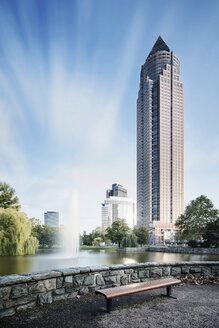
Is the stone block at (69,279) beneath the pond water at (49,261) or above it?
above

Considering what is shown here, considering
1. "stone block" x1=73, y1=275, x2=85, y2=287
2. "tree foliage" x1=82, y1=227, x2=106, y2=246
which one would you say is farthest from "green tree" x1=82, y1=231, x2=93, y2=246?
"stone block" x1=73, y1=275, x2=85, y2=287

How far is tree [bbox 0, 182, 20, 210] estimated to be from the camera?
128ft

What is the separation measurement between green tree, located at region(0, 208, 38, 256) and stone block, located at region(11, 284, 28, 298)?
2565 centimetres

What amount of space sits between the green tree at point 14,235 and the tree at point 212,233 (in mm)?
33474

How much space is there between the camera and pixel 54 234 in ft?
245

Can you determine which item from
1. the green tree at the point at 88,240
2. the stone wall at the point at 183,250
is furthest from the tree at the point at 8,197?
the green tree at the point at 88,240

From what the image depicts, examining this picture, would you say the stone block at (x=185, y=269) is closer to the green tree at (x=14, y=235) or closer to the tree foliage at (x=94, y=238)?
the green tree at (x=14, y=235)

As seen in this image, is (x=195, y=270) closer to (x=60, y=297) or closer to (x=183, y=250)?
(x=60, y=297)

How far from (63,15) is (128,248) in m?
54.0

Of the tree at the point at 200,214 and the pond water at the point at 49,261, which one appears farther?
the tree at the point at 200,214

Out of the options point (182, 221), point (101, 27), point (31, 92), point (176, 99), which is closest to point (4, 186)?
point (31, 92)

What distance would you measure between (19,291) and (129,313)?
6.26 feet

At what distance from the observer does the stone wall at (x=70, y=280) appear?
5035 millimetres

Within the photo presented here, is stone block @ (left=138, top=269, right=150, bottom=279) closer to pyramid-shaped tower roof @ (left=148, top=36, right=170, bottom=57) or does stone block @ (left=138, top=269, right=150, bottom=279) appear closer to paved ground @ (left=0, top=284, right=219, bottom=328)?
paved ground @ (left=0, top=284, right=219, bottom=328)
